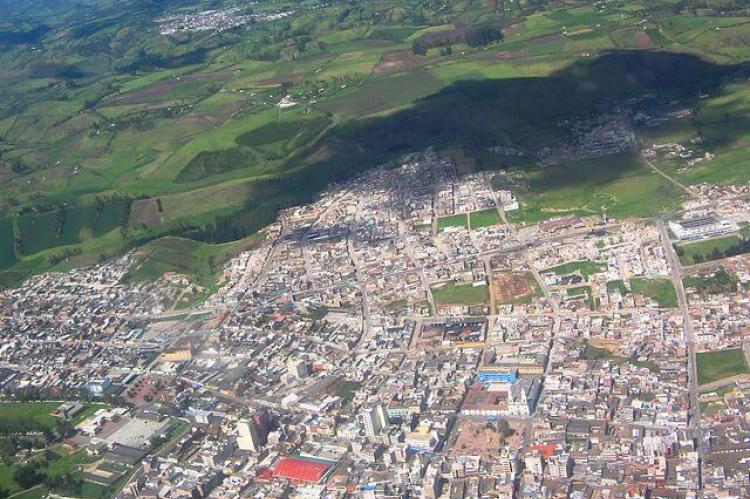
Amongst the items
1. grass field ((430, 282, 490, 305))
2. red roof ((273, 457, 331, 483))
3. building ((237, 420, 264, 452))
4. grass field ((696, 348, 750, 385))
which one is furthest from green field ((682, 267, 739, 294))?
building ((237, 420, 264, 452))

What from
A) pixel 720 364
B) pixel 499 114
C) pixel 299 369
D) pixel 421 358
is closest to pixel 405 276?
pixel 421 358

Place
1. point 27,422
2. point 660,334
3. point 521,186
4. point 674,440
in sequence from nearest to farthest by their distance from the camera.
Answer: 1. point 674,440
2. point 660,334
3. point 27,422
4. point 521,186

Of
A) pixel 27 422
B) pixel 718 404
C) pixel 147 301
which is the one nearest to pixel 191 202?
pixel 147 301

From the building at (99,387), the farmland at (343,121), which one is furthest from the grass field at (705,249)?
the building at (99,387)

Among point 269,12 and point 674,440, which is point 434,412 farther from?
point 269,12

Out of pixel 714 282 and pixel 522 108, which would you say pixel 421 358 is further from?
pixel 522 108

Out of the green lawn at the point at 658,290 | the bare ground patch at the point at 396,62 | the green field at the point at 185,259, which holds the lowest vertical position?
the bare ground patch at the point at 396,62

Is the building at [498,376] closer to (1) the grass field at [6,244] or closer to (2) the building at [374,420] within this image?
(2) the building at [374,420]
